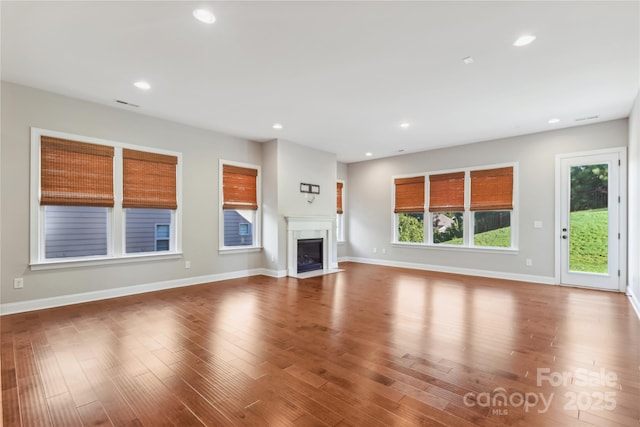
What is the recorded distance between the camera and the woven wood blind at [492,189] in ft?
20.0

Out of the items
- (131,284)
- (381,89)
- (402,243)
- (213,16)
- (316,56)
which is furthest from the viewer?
(402,243)

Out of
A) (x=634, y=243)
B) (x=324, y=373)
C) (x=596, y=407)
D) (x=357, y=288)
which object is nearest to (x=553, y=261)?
(x=634, y=243)

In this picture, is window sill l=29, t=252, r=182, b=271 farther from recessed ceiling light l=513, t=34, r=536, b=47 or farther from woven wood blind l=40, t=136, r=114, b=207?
recessed ceiling light l=513, t=34, r=536, b=47

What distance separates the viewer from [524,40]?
2764 mm

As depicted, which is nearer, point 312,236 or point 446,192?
point 312,236

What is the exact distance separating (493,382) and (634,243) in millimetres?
3805

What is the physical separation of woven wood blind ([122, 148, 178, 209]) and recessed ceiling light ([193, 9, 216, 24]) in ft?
10.1

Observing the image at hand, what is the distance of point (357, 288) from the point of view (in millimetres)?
5258

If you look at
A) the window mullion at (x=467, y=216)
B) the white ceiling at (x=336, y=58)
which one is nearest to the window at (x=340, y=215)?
the window mullion at (x=467, y=216)

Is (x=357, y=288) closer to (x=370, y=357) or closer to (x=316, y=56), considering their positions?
(x=370, y=357)

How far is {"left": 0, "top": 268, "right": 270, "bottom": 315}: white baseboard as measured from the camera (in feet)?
12.6

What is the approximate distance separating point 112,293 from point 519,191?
A: 734cm

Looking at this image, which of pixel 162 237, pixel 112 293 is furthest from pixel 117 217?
pixel 112 293

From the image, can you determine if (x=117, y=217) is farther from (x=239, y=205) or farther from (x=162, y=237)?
(x=239, y=205)
